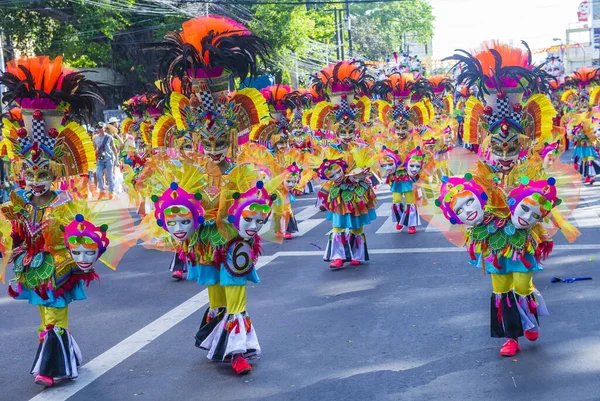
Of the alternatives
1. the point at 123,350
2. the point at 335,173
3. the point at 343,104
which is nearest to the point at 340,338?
the point at 123,350

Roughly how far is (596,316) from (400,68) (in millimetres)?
14206

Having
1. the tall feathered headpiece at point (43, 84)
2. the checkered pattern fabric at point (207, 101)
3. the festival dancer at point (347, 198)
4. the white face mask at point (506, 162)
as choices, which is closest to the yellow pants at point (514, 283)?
the white face mask at point (506, 162)

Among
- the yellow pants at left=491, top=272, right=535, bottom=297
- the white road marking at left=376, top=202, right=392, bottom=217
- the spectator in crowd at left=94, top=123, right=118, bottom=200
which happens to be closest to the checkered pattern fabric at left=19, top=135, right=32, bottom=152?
the yellow pants at left=491, top=272, right=535, bottom=297

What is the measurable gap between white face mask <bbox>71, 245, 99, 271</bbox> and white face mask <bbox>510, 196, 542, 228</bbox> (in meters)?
3.00

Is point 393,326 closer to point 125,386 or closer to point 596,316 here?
point 596,316

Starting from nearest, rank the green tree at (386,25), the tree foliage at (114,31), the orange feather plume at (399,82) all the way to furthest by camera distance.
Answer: the orange feather plume at (399,82) < the tree foliage at (114,31) < the green tree at (386,25)

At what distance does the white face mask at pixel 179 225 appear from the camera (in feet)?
18.5

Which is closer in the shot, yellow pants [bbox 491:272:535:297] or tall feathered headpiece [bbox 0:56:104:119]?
tall feathered headpiece [bbox 0:56:104:119]

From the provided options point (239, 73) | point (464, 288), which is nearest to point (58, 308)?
point (239, 73)

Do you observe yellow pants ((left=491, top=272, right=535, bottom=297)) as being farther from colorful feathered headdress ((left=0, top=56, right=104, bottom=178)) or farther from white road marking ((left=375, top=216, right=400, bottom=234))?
white road marking ((left=375, top=216, right=400, bottom=234))

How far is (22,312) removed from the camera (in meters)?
8.29

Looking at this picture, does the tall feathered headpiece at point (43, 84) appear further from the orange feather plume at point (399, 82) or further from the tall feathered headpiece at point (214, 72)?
the orange feather plume at point (399, 82)

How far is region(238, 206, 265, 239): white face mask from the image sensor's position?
563 cm

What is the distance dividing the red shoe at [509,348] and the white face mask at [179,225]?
2.50 meters
